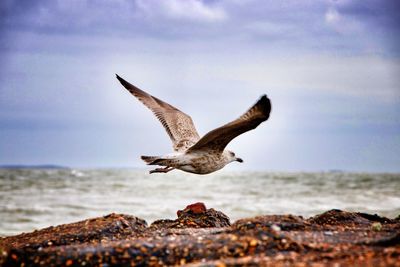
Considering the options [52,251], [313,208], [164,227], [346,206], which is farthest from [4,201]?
[52,251]

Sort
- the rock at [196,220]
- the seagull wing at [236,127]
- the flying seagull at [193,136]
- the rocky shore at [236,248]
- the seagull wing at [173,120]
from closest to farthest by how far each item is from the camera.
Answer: the rocky shore at [236,248] → the seagull wing at [236,127] → the flying seagull at [193,136] → the rock at [196,220] → the seagull wing at [173,120]

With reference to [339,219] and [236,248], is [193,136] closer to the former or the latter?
[339,219]

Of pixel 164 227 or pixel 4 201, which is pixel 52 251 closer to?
pixel 164 227

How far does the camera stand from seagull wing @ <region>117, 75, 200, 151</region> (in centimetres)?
841

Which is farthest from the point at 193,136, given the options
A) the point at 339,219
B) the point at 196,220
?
the point at 339,219

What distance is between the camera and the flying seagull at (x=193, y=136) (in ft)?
20.1

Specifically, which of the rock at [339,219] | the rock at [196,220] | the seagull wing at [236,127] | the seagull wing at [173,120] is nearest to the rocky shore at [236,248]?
the rock at [339,219]

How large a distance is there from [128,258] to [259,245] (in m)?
1.18

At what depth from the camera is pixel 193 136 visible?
8.63m

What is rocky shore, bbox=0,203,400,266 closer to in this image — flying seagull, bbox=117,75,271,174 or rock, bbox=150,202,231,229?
rock, bbox=150,202,231,229

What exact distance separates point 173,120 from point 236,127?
275cm

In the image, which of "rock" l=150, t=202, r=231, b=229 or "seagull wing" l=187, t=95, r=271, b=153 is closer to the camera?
"seagull wing" l=187, t=95, r=271, b=153

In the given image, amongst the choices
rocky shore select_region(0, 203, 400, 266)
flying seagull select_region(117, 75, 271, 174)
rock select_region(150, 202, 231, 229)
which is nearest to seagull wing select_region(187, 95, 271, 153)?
flying seagull select_region(117, 75, 271, 174)

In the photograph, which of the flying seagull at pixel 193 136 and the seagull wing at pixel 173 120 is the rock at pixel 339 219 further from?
the seagull wing at pixel 173 120
